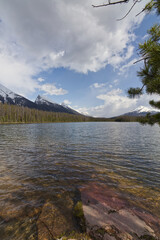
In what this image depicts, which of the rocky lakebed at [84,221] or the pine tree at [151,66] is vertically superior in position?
the pine tree at [151,66]

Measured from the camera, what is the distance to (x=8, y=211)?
5.28 metres

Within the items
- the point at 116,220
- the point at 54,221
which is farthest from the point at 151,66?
the point at 54,221

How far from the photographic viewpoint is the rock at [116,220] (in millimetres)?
3889

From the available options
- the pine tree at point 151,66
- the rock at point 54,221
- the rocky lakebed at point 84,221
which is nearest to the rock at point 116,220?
the rocky lakebed at point 84,221

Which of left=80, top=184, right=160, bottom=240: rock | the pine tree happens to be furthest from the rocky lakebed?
the pine tree

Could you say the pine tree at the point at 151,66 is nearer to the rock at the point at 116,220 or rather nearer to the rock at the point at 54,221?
the rock at the point at 116,220

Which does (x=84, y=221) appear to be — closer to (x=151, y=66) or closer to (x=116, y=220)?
(x=116, y=220)

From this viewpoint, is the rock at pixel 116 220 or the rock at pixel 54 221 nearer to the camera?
the rock at pixel 116 220

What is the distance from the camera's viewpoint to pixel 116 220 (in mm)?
4508

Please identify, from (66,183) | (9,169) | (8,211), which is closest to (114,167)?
(66,183)

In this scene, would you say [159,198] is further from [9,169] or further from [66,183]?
[9,169]

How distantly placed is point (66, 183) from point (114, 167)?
5783 millimetres

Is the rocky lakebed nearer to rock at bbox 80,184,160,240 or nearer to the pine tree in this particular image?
rock at bbox 80,184,160,240

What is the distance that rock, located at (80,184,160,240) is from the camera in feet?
12.8
